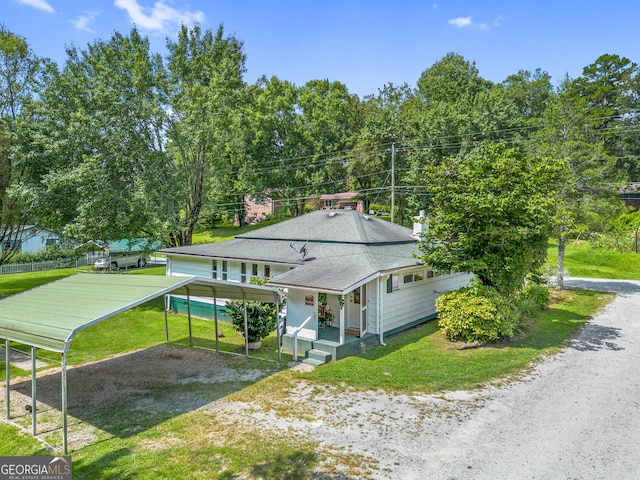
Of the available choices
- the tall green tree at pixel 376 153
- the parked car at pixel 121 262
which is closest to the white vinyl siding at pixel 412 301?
the tall green tree at pixel 376 153

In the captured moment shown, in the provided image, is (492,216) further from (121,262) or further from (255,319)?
(121,262)

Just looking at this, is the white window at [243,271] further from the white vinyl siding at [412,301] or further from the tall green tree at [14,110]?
the tall green tree at [14,110]

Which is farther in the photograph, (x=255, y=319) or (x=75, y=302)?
(x=255, y=319)

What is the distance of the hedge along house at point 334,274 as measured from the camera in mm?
12609

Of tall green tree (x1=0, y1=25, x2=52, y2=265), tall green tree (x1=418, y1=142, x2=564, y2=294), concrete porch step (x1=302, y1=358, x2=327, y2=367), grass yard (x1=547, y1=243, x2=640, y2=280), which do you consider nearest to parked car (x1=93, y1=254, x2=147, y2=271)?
tall green tree (x1=0, y1=25, x2=52, y2=265)

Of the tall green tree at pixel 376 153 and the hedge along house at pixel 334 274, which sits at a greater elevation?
the tall green tree at pixel 376 153

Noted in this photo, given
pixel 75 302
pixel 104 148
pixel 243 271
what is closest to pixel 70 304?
pixel 75 302

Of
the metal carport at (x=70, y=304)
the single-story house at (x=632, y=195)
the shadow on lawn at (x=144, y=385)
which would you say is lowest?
the shadow on lawn at (x=144, y=385)

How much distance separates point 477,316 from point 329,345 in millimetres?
5110

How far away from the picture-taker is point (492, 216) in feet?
44.4

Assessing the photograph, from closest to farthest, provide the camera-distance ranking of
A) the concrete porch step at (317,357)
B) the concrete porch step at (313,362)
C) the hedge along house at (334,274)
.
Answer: the concrete porch step at (313,362) < the concrete porch step at (317,357) < the hedge along house at (334,274)

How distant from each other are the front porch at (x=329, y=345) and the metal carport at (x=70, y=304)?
173 cm

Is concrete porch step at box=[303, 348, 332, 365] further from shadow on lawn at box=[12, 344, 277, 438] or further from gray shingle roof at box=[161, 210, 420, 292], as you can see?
gray shingle roof at box=[161, 210, 420, 292]

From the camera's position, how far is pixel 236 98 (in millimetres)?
26125
